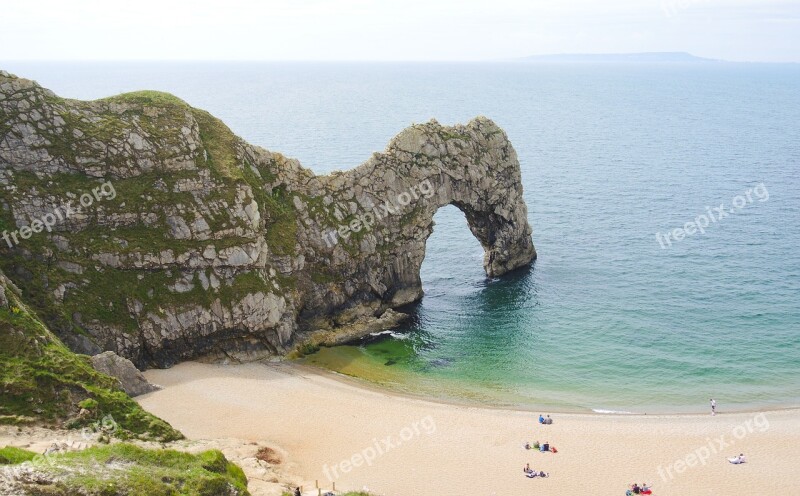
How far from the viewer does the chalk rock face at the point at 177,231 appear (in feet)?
168

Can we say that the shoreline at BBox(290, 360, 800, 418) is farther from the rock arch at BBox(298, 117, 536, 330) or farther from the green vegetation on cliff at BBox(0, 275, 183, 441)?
the green vegetation on cliff at BBox(0, 275, 183, 441)

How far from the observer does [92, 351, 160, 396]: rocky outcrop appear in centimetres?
4394

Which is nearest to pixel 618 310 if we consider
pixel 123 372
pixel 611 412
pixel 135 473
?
pixel 611 412

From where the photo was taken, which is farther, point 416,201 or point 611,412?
point 416,201

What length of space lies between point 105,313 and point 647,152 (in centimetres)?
12912

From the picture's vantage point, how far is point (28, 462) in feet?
92.3

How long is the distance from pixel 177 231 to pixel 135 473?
27871mm

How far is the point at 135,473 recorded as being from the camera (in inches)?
1185

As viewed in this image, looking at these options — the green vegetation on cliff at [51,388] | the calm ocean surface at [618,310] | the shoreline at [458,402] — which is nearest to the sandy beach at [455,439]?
the shoreline at [458,402]

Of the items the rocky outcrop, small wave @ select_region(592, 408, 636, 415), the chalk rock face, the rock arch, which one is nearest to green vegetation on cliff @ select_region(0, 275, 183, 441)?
the rocky outcrop

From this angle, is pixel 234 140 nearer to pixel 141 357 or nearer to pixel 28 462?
pixel 141 357

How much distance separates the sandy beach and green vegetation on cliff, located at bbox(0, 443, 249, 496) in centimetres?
422

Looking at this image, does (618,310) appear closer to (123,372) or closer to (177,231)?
(177,231)

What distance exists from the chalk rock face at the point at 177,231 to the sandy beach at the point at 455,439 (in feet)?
14.7
